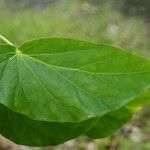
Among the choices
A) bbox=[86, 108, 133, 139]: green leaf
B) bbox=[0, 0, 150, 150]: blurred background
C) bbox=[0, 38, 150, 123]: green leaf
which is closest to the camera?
bbox=[0, 38, 150, 123]: green leaf

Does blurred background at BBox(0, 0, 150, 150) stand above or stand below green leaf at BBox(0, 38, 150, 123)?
above

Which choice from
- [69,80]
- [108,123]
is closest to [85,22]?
[108,123]

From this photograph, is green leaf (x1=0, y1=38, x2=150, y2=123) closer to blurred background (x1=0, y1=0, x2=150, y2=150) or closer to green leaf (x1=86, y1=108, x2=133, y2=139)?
green leaf (x1=86, y1=108, x2=133, y2=139)

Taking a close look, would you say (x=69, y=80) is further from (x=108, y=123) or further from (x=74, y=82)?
(x=108, y=123)

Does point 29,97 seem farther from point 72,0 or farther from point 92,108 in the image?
point 72,0

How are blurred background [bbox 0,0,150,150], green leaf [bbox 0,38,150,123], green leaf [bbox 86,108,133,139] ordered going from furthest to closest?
blurred background [bbox 0,0,150,150] < green leaf [bbox 86,108,133,139] < green leaf [bbox 0,38,150,123]

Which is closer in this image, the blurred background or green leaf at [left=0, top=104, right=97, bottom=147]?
green leaf at [left=0, top=104, right=97, bottom=147]

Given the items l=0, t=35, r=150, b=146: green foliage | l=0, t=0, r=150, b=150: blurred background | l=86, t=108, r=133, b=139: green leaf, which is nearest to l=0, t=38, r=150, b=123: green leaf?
l=0, t=35, r=150, b=146: green foliage

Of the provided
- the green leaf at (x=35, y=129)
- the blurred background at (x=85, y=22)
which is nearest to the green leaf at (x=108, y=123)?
the green leaf at (x=35, y=129)
